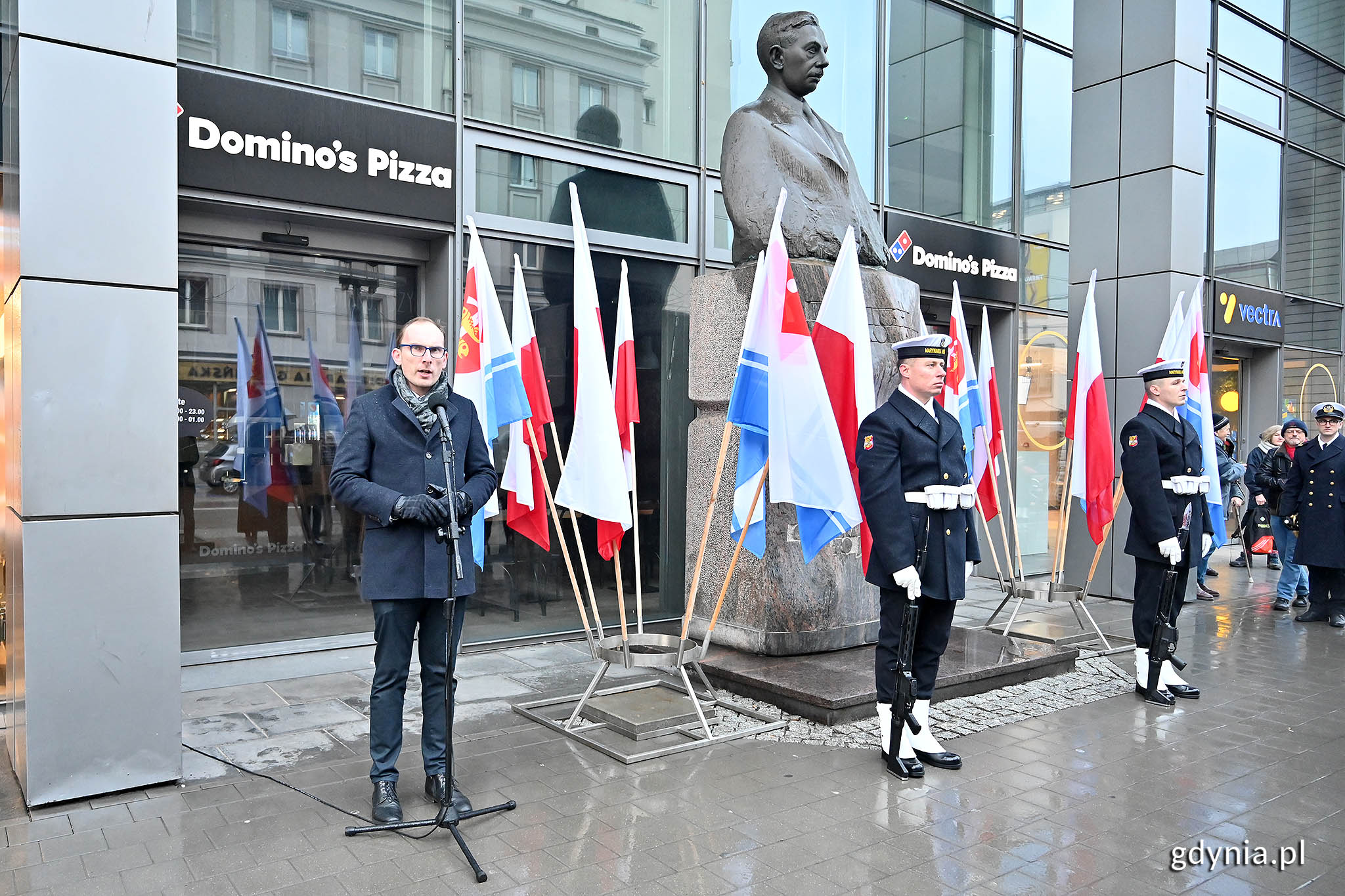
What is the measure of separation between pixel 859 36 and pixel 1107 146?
2874mm

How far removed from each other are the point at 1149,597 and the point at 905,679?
2612 millimetres

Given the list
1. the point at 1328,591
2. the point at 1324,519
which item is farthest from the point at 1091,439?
the point at 1328,591

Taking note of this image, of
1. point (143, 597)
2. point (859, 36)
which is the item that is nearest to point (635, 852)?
point (143, 597)

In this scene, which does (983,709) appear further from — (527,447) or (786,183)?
(786,183)

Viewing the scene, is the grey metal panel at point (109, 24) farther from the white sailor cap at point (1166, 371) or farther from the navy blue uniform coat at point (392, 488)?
the white sailor cap at point (1166, 371)

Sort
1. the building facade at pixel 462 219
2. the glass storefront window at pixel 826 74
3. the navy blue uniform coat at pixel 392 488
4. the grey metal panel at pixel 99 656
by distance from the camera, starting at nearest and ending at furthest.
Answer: the navy blue uniform coat at pixel 392 488 < the grey metal panel at pixel 99 656 < the building facade at pixel 462 219 < the glass storefront window at pixel 826 74

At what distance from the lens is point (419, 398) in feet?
14.2

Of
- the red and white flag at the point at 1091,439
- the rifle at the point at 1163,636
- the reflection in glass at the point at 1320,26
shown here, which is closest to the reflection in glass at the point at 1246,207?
the reflection in glass at the point at 1320,26

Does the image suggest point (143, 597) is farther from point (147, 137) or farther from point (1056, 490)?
point (1056, 490)

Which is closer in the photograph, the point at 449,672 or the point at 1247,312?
the point at 449,672

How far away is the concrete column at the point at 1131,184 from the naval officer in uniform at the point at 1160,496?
3684mm

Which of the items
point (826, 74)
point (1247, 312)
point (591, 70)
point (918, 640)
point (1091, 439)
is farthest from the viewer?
point (1247, 312)

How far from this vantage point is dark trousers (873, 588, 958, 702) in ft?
16.7

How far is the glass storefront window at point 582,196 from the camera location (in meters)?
8.11
